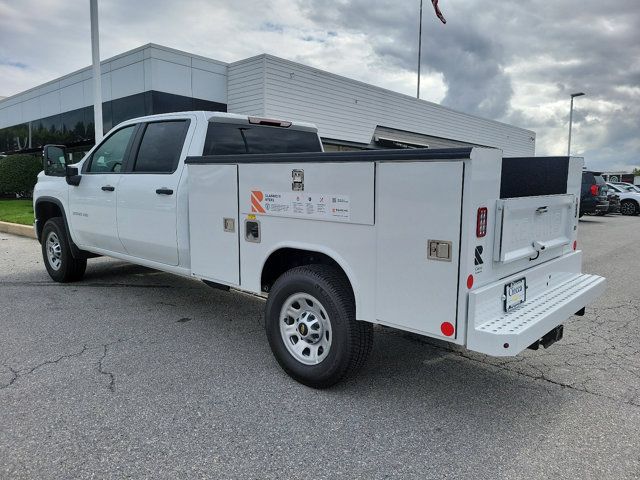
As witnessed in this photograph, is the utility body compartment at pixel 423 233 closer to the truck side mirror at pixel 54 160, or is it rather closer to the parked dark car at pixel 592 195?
the truck side mirror at pixel 54 160

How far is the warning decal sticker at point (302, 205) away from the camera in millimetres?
3443

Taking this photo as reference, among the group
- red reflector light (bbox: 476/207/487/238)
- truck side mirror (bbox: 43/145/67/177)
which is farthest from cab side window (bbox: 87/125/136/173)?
red reflector light (bbox: 476/207/487/238)

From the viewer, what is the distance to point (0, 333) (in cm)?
494

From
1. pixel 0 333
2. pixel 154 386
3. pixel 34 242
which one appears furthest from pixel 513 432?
pixel 34 242

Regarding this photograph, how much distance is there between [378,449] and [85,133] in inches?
815

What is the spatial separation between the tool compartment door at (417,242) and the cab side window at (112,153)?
3.58 meters

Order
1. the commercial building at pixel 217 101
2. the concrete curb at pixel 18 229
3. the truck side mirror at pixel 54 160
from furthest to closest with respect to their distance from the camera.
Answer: the commercial building at pixel 217 101
the concrete curb at pixel 18 229
the truck side mirror at pixel 54 160

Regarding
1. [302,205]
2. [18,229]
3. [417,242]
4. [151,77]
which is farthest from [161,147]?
[151,77]

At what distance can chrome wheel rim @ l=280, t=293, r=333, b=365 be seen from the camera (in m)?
3.67

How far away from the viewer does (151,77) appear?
53.3 ft

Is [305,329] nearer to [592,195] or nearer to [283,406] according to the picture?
[283,406]

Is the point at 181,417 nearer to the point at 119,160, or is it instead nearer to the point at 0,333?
the point at 0,333

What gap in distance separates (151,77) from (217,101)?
2613mm

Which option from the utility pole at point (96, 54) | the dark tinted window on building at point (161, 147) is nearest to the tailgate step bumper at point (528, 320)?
the dark tinted window on building at point (161, 147)
